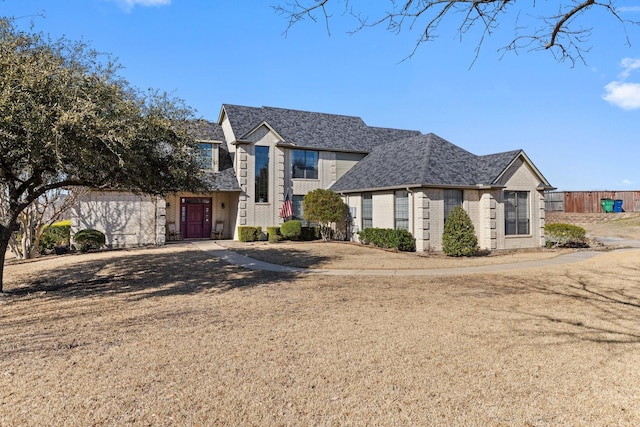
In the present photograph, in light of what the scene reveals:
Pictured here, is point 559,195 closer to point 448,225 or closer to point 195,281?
point 448,225

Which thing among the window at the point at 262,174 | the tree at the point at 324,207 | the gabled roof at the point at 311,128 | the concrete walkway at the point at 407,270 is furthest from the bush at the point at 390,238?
the gabled roof at the point at 311,128

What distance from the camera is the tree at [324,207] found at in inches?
881

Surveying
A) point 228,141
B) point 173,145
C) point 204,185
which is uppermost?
point 228,141

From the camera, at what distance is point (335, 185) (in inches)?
992

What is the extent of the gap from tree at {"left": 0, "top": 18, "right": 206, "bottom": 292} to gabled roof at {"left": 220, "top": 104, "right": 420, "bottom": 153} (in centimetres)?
1345

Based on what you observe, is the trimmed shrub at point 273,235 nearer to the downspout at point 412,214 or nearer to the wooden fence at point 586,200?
the downspout at point 412,214

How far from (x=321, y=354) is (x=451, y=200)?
594 inches

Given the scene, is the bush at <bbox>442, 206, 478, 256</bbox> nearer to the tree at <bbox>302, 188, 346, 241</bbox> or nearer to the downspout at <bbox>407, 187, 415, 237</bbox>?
the downspout at <bbox>407, 187, 415, 237</bbox>

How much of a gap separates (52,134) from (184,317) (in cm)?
431

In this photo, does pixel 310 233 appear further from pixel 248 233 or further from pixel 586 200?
pixel 586 200

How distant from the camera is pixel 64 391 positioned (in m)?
4.32

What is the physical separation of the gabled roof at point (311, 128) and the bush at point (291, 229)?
5.09 metres

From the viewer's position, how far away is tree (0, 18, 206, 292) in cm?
746

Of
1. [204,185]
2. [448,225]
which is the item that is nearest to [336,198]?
[448,225]
